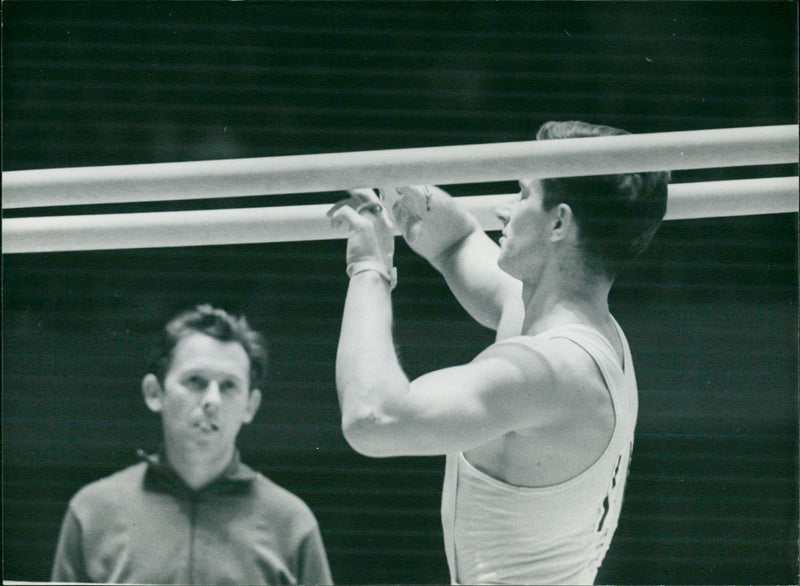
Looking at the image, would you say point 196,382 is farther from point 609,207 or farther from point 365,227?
point 609,207

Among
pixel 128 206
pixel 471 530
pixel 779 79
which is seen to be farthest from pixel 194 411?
pixel 779 79

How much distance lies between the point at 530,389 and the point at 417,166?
0.96 ft

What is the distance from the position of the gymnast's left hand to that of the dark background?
0.48 m

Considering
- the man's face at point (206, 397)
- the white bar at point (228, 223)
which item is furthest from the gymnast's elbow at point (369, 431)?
the man's face at point (206, 397)

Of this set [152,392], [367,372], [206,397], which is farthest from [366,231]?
[152,392]

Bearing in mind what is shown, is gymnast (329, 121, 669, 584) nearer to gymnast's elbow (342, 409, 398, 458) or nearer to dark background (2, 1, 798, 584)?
gymnast's elbow (342, 409, 398, 458)

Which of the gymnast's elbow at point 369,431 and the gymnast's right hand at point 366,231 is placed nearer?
the gymnast's elbow at point 369,431

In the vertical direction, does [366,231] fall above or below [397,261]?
below

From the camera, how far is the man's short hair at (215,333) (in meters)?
2.12

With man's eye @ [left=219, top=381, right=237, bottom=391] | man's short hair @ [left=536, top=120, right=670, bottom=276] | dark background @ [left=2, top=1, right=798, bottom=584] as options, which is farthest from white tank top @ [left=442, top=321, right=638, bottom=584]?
man's eye @ [left=219, top=381, right=237, bottom=391]

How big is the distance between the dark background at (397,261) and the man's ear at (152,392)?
0.06 metres

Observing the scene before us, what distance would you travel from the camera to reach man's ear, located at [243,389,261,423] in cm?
212

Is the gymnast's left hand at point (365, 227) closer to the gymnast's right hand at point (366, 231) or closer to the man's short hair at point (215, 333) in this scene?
the gymnast's right hand at point (366, 231)

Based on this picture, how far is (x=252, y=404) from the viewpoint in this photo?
6.97 ft
